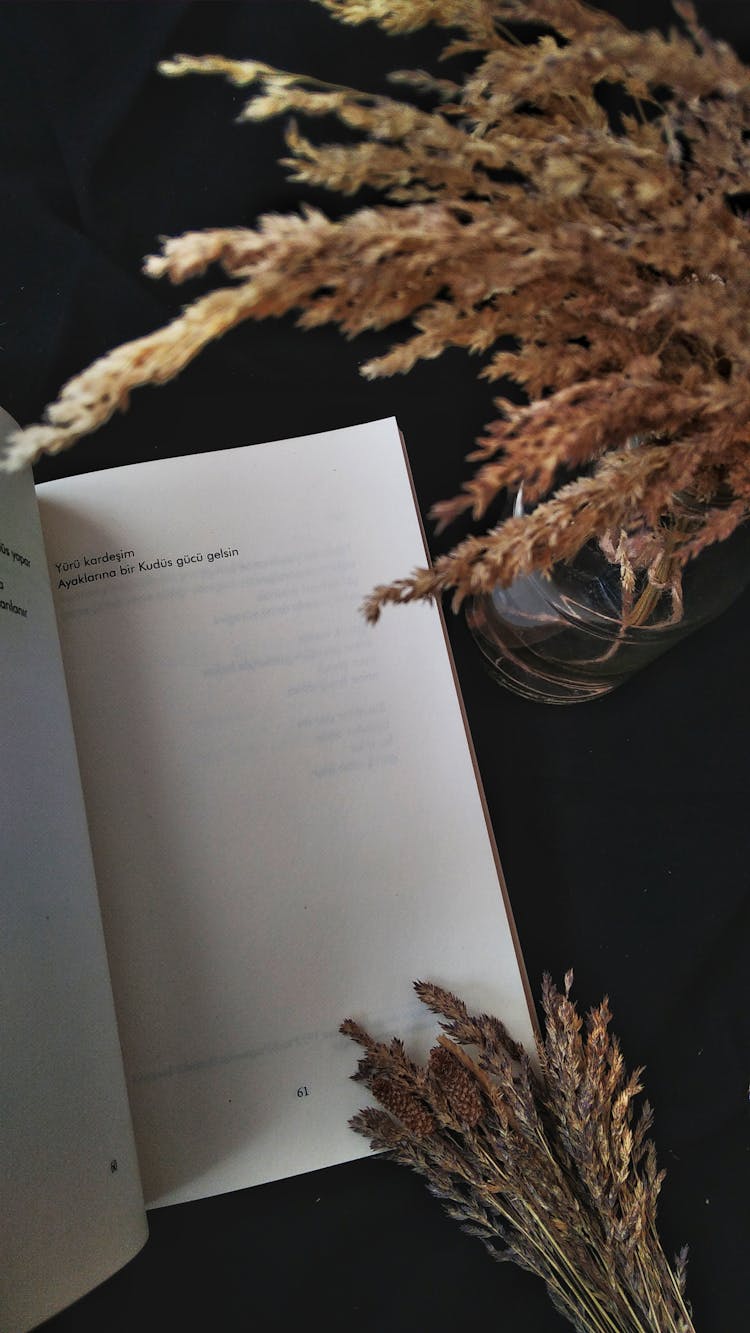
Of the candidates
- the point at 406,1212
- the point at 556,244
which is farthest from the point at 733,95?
the point at 406,1212

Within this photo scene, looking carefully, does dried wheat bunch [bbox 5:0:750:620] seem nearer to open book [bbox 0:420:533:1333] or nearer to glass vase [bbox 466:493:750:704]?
glass vase [bbox 466:493:750:704]

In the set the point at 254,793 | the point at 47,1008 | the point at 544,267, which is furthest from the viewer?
the point at 254,793

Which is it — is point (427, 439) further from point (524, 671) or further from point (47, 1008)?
point (47, 1008)

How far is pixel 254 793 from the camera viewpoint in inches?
Result: 26.6

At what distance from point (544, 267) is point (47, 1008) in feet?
1.53

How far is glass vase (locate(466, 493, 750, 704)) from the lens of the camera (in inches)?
20.9

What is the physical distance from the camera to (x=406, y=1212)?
2.16 feet

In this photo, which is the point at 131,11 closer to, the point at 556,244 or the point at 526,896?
the point at 556,244

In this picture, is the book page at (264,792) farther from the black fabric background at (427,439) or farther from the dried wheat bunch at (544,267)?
the dried wheat bunch at (544,267)

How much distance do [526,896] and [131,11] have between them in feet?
2.26

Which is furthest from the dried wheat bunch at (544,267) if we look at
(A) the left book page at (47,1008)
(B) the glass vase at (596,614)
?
(A) the left book page at (47,1008)

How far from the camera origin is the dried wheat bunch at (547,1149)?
592 millimetres

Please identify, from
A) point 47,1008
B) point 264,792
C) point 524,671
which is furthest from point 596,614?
point 47,1008

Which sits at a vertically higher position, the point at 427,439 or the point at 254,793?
the point at 427,439
